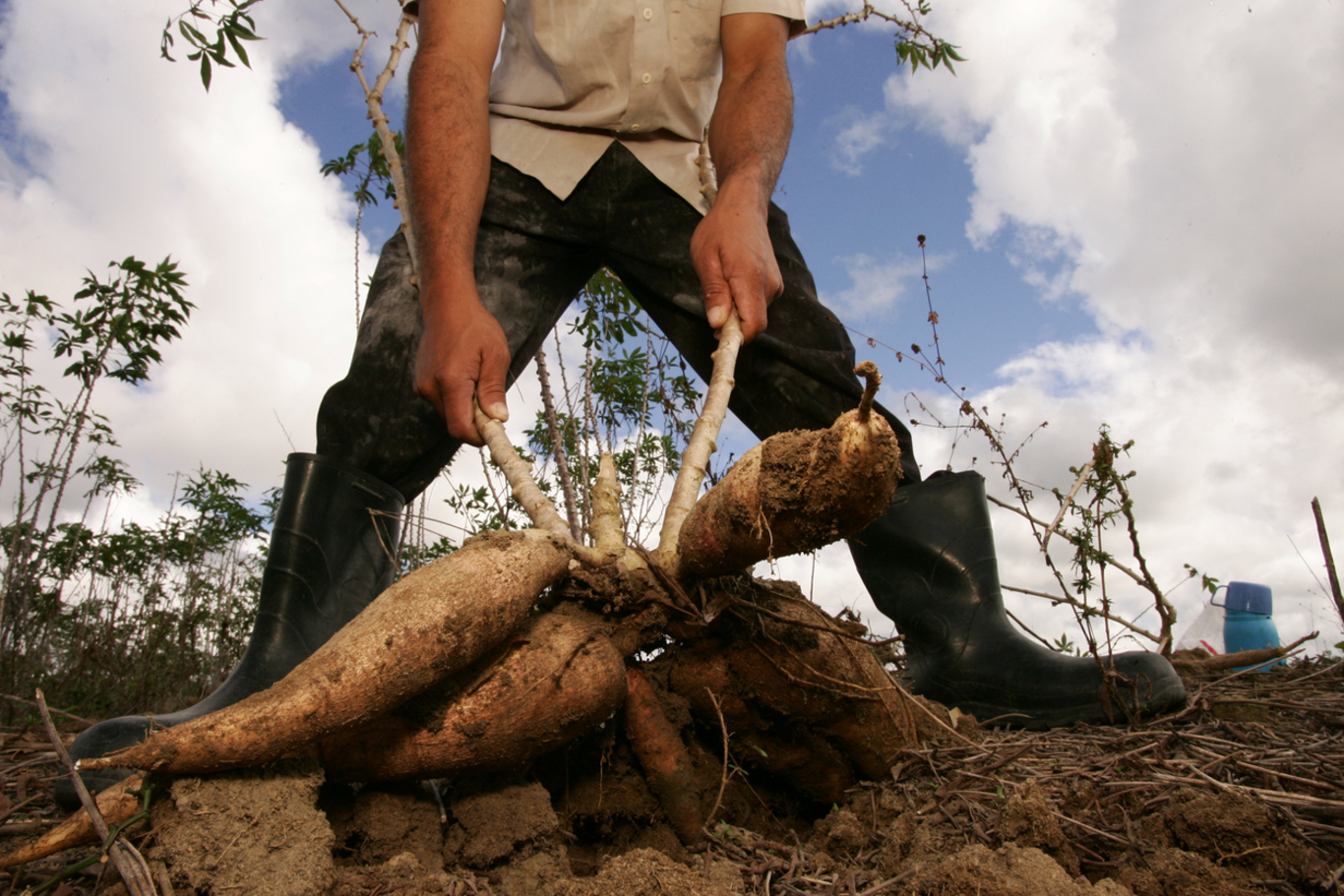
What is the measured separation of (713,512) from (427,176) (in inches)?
51.7

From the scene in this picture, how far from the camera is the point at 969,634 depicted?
2053 mm

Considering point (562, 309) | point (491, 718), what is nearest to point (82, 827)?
point (491, 718)

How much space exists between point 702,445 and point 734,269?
0.45m

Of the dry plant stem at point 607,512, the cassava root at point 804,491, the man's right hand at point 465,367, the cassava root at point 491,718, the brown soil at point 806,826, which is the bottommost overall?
the brown soil at point 806,826

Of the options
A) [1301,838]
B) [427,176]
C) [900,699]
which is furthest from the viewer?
[427,176]

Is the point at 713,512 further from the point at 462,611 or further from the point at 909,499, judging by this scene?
the point at 909,499

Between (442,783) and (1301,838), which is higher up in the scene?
(442,783)

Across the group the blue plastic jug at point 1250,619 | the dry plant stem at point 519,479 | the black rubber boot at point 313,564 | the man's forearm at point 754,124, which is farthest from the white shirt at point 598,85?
the blue plastic jug at point 1250,619

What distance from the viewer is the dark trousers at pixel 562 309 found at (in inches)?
84.4

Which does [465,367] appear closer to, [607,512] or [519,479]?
[519,479]

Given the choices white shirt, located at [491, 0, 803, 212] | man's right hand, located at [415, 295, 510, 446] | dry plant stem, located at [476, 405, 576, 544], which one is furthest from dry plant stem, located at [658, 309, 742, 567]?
white shirt, located at [491, 0, 803, 212]

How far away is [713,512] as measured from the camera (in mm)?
1321

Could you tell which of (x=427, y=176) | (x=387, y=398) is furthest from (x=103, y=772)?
(x=427, y=176)

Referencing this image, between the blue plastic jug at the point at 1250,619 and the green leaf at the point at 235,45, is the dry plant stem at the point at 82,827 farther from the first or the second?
the blue plastic jug at the point at 1250,619
